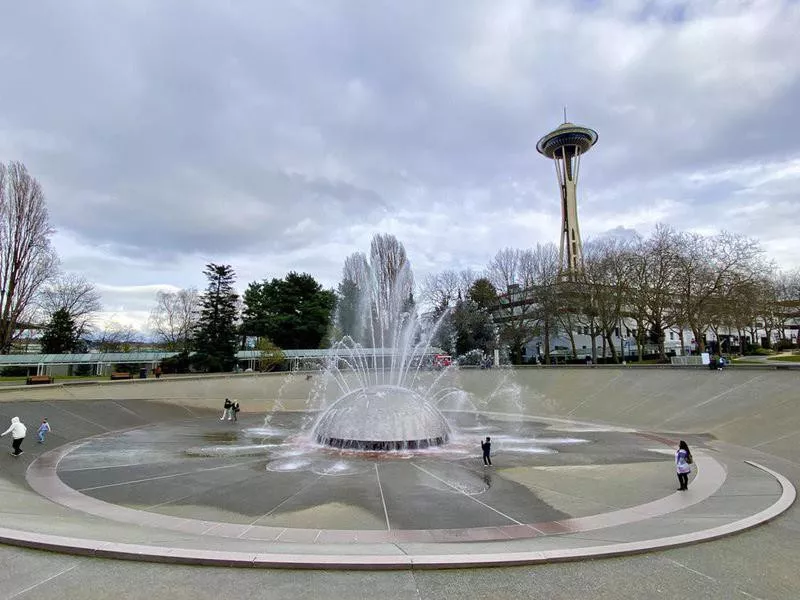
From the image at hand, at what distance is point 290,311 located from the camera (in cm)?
6406

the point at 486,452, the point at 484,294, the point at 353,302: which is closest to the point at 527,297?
the point at 484,294

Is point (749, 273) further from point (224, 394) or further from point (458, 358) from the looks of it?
point (224, 394)

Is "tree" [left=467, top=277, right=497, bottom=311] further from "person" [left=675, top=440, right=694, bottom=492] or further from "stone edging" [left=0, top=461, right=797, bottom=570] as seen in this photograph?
"stone edging" [left=0, top=461, right=797, bottom=570]

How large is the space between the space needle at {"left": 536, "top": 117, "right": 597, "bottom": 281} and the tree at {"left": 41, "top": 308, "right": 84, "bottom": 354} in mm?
69898

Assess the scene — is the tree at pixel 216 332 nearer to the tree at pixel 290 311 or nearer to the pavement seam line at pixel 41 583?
the tree at pixel 290 311

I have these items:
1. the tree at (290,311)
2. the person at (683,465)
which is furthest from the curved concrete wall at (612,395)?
the tree at (290,311)

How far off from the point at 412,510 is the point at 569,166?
280 ft

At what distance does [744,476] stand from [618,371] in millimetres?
20182

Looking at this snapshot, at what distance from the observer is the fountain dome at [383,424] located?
16.5 metres

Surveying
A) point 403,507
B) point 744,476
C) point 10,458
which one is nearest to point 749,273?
point 744,476

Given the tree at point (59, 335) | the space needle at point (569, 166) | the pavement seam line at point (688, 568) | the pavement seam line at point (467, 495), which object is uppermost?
the space needle at point (569, 166)

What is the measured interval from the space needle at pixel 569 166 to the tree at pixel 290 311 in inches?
1661

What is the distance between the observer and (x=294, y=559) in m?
6.28

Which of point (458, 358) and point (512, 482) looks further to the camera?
point (458, 358)
